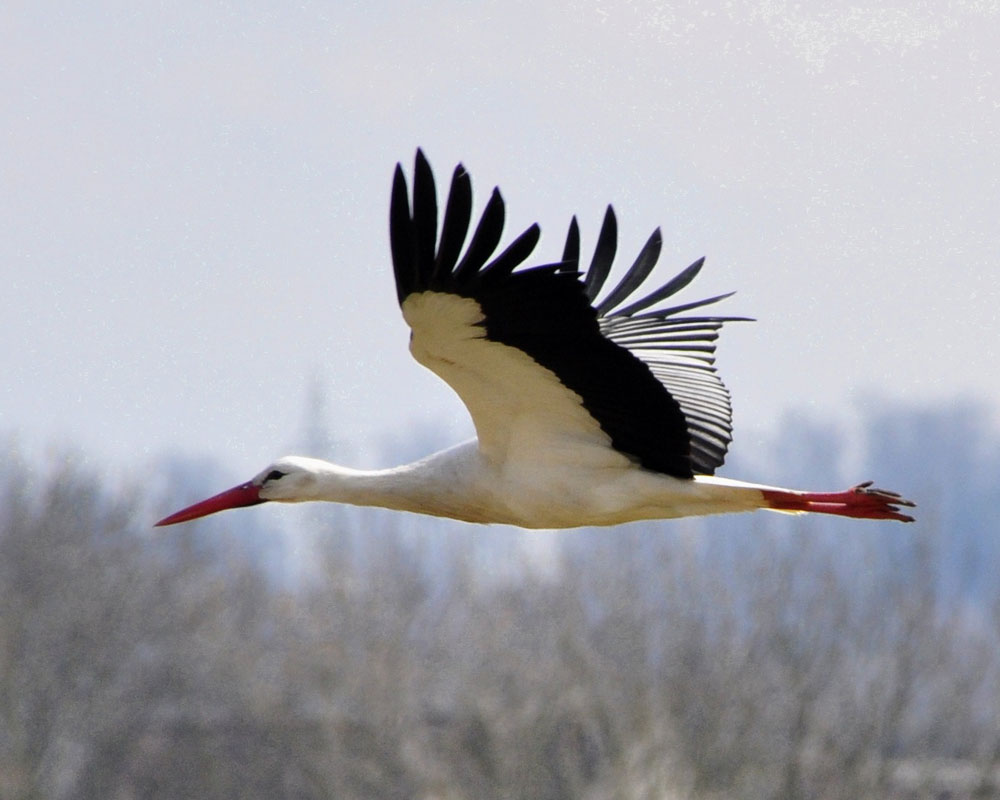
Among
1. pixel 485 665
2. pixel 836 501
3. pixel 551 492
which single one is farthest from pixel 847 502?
pixel 485 665

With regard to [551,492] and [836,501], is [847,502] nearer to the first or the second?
[836,501]

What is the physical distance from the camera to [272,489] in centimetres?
959

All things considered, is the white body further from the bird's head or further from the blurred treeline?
the blurred treeline

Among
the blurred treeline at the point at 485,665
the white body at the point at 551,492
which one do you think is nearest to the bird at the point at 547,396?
the white body at the point at 551,492

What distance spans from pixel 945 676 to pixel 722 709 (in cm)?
477

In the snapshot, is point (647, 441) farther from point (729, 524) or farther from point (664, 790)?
point (729, 524)

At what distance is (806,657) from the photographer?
1427 inches

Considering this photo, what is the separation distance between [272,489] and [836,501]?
259 centimetres

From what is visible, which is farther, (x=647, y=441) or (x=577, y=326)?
(x=647, y=441)

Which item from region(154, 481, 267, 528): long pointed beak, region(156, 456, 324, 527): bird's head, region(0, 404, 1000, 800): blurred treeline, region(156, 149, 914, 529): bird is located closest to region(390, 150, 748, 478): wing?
region(156, 149, 914, 529): bird

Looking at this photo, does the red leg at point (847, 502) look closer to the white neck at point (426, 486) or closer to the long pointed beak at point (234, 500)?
the white neck at point (426, 486)

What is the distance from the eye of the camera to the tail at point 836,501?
8.80 meters

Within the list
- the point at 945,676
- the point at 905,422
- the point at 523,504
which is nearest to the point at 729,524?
the point at 945,676

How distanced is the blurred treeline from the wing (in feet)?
75.0
